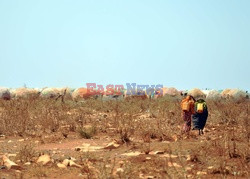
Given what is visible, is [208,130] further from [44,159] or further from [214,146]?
[44,159]

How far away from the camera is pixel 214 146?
24.2 feet

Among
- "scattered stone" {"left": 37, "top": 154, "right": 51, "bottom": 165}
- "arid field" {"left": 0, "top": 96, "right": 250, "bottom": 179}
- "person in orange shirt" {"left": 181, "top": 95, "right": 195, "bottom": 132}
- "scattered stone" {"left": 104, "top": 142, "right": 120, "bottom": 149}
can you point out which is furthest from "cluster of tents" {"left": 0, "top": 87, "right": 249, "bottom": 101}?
"scattered stone" {"left": 37, "top": 154, "right": 51, "bottom": 165}

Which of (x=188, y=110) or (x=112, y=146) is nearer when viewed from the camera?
(x=112, y=146)

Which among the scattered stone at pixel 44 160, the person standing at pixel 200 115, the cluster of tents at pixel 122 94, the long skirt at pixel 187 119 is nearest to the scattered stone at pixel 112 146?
the scattered stone at pixel 44 160

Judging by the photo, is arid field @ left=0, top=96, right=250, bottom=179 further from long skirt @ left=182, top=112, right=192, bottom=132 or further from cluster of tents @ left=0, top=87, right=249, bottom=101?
cluster of tents @ left=0, top=87, right=249, bottom=101

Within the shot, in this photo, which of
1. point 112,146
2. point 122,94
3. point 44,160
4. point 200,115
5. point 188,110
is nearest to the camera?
point 44,160

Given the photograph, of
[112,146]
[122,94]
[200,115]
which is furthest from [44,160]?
[122,94]

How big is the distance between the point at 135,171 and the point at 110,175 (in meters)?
0.76

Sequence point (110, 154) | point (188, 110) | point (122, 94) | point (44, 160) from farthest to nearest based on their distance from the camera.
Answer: point (122, 94) → point (188, 110) → point (110, 154) → point (44, 160)

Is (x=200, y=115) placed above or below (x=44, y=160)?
above

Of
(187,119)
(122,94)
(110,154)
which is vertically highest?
(187,119)

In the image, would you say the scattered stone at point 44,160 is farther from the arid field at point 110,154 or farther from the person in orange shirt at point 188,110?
the person in orange shirt at point 188,110

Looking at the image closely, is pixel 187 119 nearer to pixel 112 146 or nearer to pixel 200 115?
pixel 200 115

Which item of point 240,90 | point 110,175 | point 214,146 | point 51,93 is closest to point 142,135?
point 214,146
